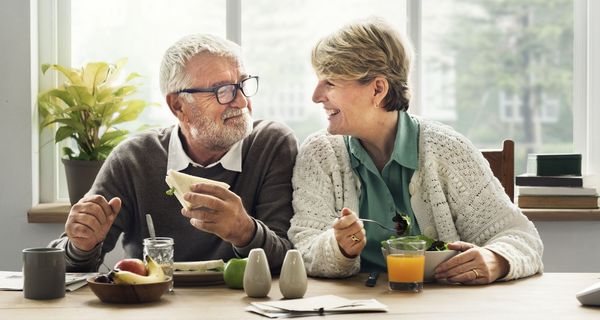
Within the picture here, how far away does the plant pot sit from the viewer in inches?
141

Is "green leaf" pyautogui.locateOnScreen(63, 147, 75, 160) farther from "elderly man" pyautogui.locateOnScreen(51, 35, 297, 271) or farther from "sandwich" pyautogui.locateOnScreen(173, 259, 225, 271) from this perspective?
"sandwich" pyautogui.locateOnScreen(173, 259, 225, 271)

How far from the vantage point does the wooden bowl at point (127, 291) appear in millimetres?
2115

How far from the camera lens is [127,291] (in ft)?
6.96

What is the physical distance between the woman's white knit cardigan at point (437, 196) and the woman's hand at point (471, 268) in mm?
154

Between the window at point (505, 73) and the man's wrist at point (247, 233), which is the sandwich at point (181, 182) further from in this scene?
the window at point (505, 73)

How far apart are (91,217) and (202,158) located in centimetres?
51

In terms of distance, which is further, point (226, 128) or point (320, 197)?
point (226, 128)

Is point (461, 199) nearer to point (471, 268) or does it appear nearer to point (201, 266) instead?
point (471, 268)

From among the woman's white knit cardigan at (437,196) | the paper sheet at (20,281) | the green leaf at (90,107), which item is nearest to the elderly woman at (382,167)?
the woman's white knit cardigan at (437,196)

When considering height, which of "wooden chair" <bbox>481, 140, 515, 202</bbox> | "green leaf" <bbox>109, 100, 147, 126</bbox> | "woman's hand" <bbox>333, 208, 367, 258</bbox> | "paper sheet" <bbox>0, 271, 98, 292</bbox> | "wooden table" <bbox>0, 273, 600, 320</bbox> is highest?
"green leaf" <bbox>109, 100, 147, 126</bbox>

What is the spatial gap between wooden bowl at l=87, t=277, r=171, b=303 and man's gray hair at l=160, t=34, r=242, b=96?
0.86 metres

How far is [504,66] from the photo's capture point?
3961 millimetres

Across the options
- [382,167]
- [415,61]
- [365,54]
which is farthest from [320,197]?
[415,61]

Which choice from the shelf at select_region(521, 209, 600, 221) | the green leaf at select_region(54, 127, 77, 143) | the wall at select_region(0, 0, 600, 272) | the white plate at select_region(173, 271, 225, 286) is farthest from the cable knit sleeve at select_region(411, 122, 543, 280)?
the green leaf at select_region(54, 127, 77, 143)
